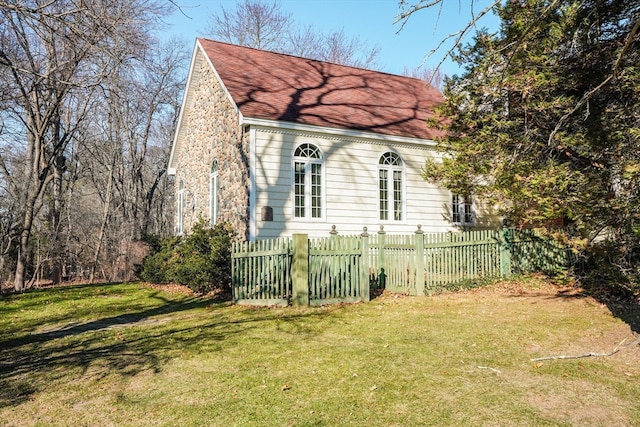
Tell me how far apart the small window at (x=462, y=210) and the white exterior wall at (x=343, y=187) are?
403mm

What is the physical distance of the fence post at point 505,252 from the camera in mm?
12547

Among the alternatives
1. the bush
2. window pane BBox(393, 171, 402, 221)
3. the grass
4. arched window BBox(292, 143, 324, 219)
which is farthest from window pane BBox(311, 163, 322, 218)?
the grass

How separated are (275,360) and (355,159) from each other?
9.17 m

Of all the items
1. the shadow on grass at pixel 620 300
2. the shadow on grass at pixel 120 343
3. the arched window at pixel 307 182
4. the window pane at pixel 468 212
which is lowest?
the shadow on grass at pixel 120 343

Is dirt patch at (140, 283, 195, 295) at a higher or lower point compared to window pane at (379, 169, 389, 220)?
lower

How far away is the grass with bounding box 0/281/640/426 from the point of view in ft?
14.3

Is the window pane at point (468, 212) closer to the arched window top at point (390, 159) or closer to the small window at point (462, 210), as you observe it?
the small window at point (462, 210)

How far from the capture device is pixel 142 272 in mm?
17500

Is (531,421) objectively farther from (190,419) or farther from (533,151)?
(533,151)

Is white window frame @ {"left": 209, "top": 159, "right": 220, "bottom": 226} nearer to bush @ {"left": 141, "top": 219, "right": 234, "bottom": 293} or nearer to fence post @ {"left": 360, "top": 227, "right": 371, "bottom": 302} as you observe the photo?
bush @ {"left": 141, "top": 219, "right": 234, "bottom": 293}

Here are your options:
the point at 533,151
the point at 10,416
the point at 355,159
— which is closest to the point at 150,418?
the point at 10,416

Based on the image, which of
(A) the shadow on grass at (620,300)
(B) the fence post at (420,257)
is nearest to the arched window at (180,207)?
(B) the fence post at (420,257)

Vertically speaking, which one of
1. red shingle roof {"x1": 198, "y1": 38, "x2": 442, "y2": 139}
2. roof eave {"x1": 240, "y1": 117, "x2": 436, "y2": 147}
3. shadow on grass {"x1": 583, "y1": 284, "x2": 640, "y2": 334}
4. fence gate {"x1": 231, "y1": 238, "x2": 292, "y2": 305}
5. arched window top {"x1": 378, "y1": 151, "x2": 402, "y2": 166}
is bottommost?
shadow on grass {"x1": 583, "y1": 284, "x2": 640, "y2": 334}

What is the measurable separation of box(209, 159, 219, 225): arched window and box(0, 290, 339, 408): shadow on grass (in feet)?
17.8
